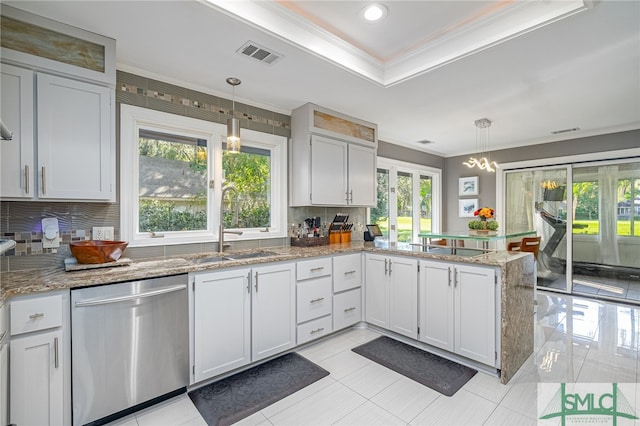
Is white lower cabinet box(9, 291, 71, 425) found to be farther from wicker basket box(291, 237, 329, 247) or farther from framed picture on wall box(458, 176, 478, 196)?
framed picture on wall box(458, 176, 478, 196)

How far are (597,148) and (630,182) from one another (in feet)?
2.06

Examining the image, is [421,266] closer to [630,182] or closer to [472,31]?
[472,31]

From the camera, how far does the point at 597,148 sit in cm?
440

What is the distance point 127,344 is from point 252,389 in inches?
36.0

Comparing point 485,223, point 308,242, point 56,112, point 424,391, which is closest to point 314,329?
point 308,242

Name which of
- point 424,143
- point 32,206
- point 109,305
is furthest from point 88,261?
point 424,143

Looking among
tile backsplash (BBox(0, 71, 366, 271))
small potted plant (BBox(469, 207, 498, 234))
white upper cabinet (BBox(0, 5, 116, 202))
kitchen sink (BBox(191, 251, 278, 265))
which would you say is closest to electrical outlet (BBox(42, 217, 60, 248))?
tile backsplash (BBox(0, 71, 366, 271))

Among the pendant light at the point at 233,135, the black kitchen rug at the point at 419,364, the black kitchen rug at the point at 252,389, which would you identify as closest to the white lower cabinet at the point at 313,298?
the black kitchen rug at the point at 252,389

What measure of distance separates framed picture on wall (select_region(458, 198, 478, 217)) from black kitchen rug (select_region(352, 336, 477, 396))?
12.2ft

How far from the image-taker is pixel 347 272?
3.15 m

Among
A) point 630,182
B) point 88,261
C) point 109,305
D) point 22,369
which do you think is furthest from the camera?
point 630,182

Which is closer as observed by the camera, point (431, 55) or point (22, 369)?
point (22, 369)

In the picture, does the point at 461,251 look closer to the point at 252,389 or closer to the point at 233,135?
the point at 252,389

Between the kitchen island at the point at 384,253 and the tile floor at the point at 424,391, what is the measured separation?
0.63 feet
